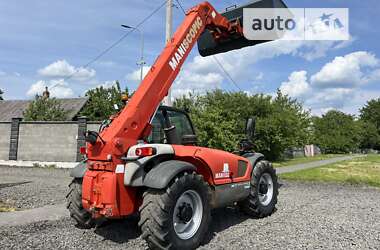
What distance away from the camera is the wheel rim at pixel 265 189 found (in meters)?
7.10

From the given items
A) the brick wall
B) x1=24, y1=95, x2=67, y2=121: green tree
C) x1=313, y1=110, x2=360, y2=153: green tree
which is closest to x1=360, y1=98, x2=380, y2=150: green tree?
x1=313, y1=110, x2=360, y2=153: green tree

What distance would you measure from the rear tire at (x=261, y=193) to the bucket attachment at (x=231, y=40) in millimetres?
2509

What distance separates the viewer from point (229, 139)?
18922mm

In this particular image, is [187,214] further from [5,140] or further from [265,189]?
[5,140]

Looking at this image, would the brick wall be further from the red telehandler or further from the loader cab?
the red telehandler

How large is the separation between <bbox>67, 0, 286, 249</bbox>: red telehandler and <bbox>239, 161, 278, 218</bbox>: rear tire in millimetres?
37

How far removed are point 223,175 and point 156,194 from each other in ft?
4.99

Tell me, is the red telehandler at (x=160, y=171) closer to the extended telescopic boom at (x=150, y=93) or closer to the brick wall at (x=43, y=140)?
the extended telescopic boom at (x=150, y=93)

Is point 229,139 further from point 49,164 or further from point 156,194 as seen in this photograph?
point 156,194

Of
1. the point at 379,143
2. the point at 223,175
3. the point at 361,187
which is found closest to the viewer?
the point at 223,175

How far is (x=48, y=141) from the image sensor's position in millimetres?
18953

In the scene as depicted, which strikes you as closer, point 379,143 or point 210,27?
point 210,27

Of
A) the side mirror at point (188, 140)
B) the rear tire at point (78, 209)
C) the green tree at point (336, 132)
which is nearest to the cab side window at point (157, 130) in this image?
the side mirror at point (188, 140)

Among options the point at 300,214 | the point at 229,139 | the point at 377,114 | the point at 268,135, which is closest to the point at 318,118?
the point at 377,114
